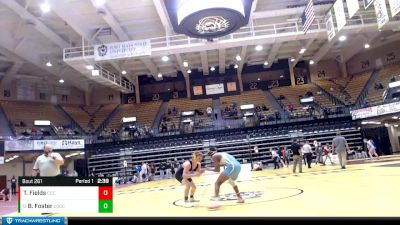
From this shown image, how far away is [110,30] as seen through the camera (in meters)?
18.1

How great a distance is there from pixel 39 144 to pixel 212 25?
14709 mm

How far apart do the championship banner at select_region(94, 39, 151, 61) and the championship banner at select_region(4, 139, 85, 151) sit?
849cm

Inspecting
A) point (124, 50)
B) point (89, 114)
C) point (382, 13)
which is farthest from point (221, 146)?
point (382, 13)

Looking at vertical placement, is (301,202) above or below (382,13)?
below

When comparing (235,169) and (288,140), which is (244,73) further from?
(235,169)

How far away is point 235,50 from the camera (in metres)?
24.2

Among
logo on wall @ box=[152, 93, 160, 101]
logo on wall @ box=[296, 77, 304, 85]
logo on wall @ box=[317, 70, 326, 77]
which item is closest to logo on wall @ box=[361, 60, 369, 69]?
logo on wall @ box=[317, 70, 326, 77]

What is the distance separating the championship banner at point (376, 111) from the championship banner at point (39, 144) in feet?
58.1

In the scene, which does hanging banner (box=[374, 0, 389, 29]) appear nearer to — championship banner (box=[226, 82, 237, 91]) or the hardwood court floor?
the hardwood court floor

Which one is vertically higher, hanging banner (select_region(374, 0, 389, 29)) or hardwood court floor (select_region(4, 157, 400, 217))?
hanging banner (select_region(374, 0, 389, 29))

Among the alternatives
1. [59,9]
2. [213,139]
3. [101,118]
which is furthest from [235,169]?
[101,118]

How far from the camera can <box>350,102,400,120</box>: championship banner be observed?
1948 centimetres

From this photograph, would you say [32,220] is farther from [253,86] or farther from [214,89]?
[253,86]

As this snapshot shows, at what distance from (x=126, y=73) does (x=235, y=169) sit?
856 inches
